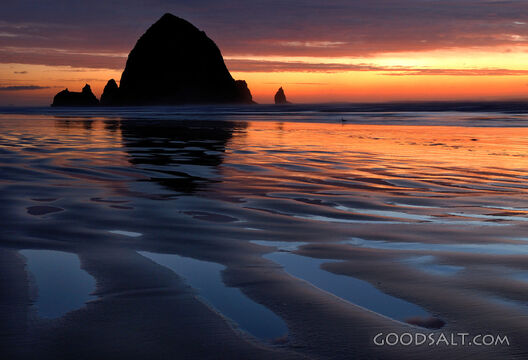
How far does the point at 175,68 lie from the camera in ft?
568

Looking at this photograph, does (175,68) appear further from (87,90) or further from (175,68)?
(87,90)

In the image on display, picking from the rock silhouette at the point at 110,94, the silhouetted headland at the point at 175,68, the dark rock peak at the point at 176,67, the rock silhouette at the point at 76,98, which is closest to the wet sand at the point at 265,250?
the silhouetted headland at the point at 175,68

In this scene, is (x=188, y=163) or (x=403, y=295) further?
(x=188, y=163)

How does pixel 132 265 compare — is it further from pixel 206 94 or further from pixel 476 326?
pixel 206 94

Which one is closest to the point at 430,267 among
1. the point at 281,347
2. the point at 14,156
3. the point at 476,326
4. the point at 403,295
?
the point at 403,295

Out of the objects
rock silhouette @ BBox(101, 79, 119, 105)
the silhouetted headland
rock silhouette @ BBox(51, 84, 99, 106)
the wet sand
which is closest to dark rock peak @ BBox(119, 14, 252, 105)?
the silhouetted headland

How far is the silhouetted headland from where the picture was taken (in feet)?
560

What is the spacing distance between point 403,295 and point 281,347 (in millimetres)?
934

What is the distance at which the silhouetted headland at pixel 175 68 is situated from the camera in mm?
170625

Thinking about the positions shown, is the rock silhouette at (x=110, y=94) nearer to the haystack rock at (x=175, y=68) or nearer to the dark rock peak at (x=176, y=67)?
the haystack rock at (x=175, y=68)

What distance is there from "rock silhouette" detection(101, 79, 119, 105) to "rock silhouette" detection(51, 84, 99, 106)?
3.57 m

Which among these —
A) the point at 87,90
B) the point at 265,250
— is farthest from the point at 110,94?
the point at 265,250

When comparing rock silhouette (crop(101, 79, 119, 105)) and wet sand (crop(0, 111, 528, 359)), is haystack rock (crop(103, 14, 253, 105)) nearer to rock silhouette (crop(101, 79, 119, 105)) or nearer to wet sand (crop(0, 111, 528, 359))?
rock silhouette (crop(101, 79, 119, 105))

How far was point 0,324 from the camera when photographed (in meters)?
2.32
